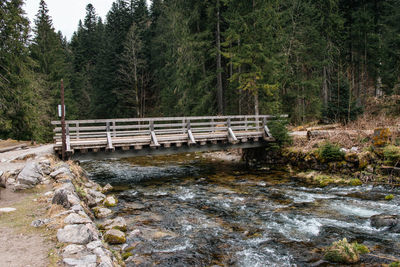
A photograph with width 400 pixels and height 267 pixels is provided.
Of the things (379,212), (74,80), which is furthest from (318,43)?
(74,80)

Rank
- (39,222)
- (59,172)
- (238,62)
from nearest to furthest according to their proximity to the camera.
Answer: (39,222), (59,172), (238,62)

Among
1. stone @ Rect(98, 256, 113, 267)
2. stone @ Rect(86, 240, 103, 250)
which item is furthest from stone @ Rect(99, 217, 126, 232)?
stone @ Rect(98, 256, 113, 267)

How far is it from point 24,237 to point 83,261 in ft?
6.17

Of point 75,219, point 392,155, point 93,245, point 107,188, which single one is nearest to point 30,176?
point 107,188

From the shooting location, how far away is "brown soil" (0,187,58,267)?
4441 mm

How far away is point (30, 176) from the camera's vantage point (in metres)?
9.02

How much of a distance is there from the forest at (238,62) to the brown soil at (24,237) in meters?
10.3

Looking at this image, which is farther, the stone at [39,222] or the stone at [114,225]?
the stone at [114,225]

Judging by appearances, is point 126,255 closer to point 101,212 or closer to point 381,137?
point 101,212

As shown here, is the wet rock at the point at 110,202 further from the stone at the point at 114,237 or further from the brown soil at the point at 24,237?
the stone at the point at 114,237

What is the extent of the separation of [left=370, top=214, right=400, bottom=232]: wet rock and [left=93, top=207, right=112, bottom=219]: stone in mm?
7842

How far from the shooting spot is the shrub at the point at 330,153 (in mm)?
13562

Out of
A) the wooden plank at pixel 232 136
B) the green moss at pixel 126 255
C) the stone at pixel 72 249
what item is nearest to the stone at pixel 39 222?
the stone at pixel 72 249

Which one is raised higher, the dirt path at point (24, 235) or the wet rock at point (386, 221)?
the dirt path at point (24, 235)
